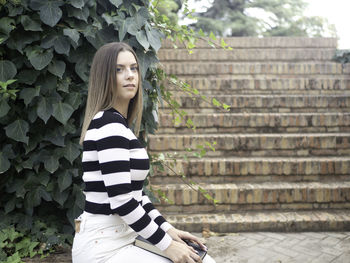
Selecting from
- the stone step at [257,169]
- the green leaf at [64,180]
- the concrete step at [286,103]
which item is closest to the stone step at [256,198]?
the stone step at [257,169]

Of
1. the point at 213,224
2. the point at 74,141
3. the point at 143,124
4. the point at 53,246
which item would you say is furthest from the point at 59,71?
the point at 213,224

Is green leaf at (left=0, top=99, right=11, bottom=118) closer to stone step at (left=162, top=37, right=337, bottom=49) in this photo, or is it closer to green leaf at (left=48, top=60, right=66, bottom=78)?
green leaf at (left=48, top=60, right=66, bottom=78)

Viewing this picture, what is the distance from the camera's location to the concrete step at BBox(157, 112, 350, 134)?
13.2 ft

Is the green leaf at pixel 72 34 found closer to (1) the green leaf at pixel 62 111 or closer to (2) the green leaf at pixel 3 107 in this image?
(1) the green leaf at pixel 62 111

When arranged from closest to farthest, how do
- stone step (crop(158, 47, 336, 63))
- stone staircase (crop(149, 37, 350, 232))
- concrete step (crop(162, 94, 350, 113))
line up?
stone staircase (crop(149, 37, 350, 232))
concrete step (crop(162, 94, 350, 113))
stone step (crop(158, 47, 336, 63))

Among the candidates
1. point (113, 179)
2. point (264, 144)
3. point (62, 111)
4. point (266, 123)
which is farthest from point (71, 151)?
point (266, 123)

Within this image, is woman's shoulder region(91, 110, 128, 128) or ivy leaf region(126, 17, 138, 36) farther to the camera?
ivy leaf region(126, 17, 138, 36)

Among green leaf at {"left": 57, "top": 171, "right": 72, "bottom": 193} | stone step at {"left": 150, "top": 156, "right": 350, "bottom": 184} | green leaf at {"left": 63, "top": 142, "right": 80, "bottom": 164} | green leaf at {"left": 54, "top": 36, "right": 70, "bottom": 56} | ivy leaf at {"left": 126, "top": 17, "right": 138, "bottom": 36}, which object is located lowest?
stone step at {"left": 150, "top": 156, "right": 350, "bottom": 184}

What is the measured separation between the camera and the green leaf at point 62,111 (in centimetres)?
194

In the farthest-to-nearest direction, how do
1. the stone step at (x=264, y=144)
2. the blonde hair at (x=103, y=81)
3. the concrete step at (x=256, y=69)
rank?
the concrete step at (x=256, y=69) → the stone step at (x=264, y=144) → the blonde hair at (x=103, y=81)

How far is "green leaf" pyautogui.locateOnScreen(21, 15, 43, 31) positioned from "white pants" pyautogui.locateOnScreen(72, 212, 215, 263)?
3.75 ft

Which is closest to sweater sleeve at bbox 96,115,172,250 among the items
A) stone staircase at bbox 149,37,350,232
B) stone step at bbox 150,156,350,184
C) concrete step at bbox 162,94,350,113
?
stone staircase at bbox 149,37,350,232

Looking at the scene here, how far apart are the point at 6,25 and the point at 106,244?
135 centimetres

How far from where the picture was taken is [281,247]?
2768 millimetres
